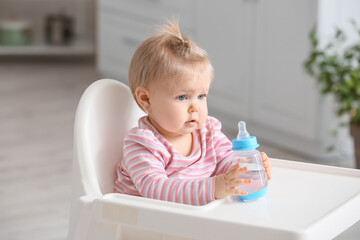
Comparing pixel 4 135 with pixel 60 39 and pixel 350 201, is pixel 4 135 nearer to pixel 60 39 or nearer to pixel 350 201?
pixel 60 39

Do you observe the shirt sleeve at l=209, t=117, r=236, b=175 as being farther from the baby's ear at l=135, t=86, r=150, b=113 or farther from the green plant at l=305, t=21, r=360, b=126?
the green plant at l=305, t=21, r=360, b=126

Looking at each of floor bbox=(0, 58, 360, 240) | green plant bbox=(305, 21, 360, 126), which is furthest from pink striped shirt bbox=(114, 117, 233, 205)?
green plant bbox=(305, 21, 360, 126)

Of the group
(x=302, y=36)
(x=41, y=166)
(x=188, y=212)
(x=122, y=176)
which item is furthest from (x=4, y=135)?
(x=188, y=212)

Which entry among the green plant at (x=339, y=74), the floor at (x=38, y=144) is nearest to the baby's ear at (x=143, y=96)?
the floor at (x=38, y=144)

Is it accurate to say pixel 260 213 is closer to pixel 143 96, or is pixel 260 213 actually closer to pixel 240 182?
pixel 240 182

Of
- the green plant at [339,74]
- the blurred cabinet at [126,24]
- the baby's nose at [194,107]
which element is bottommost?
the blurred cabinet at [126,24]

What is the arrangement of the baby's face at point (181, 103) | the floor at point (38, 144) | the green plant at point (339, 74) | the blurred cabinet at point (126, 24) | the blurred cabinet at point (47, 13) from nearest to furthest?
the baby's face at point (181, 103) → the floor at point (38, 144) → the green plant at point (339, 74) → the blurred cabinet at point (126, 24) → the blurred cabinet at point (47, 13)

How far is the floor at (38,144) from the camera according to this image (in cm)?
205

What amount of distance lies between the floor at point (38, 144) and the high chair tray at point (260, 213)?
163mm

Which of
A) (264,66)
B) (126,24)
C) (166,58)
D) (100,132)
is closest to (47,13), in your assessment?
(126,24)

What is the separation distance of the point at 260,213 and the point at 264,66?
5.65 feet

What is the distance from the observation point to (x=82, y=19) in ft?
14.8

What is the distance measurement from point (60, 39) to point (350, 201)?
3.44 metres

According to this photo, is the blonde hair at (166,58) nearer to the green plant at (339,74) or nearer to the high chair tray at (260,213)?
the high chair tray at (260,213)
